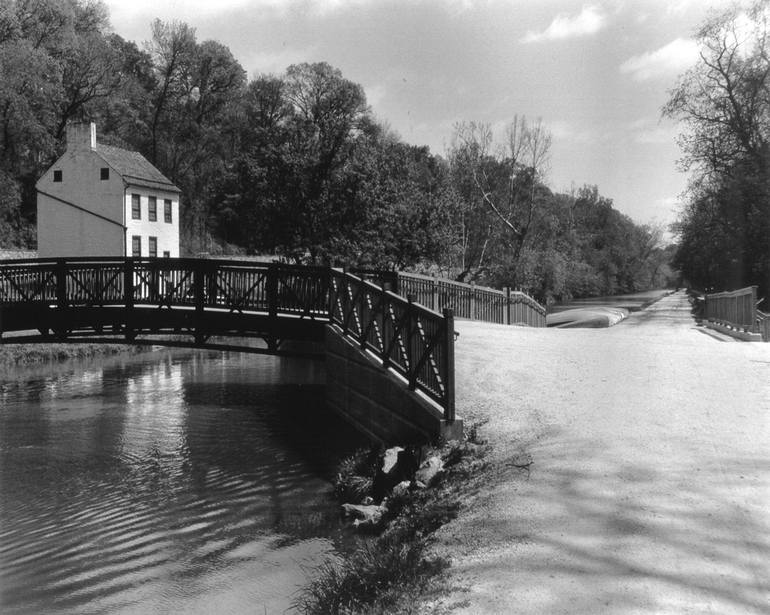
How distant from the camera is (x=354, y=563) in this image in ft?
22.4

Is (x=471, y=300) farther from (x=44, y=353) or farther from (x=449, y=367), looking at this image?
(x=44, y=353)

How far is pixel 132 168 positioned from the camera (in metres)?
50.7

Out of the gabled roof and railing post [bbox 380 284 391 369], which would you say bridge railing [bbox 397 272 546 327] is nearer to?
railing post [bbox 380 284 391 369]

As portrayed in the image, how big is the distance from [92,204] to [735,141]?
120 ft

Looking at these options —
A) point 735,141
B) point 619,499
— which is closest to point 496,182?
point 735,141

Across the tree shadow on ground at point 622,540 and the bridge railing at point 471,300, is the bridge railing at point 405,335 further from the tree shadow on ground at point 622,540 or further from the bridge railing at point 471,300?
the bridge railing at point 471,300

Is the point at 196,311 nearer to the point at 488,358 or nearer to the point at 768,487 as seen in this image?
the point at 488,358

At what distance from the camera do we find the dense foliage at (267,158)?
41344 millimetres

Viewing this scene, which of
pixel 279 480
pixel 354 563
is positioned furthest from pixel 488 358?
pixel 354 563

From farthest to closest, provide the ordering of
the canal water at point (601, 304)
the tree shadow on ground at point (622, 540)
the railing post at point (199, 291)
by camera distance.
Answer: the canal water at point (601, 304), the railing post at point (199, 291), the tree shadow on ground at point (622, 540)

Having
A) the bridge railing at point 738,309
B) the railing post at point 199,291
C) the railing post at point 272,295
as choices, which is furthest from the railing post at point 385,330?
the bridge railing at point 738,309

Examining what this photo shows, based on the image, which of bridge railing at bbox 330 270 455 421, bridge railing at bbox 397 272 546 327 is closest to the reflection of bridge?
bridge railing at bbox 330 270 455 421

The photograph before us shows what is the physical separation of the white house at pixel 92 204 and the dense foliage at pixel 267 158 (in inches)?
151

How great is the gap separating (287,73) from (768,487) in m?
53.2
